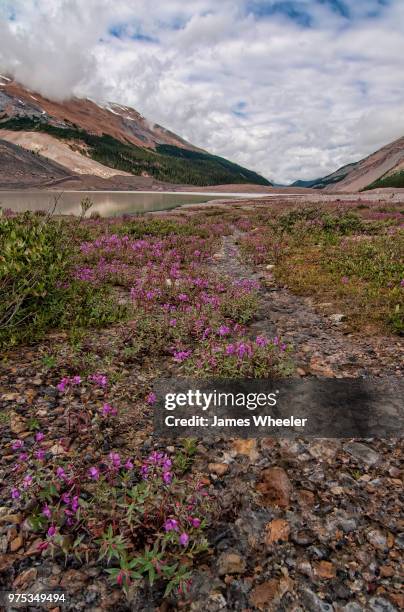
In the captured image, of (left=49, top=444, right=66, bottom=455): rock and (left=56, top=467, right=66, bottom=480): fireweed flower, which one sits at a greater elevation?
(left=56, top=467, right=66, bottom=480): fireweed flower

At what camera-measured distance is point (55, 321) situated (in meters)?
7.95

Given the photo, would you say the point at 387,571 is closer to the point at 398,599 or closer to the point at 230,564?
the point at 398,599

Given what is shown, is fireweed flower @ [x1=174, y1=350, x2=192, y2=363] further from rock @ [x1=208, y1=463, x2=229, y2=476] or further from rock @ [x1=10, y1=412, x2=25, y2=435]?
rock @ [x1=10, y1=412, x2=25, y2=435]

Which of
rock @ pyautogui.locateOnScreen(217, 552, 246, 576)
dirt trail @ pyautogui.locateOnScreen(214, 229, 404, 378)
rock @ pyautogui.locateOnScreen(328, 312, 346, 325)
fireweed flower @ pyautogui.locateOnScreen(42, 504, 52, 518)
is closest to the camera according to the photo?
rock @ pyautogui.locateOnScreen(217, 552, 246, 576)

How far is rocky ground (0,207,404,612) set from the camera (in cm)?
291

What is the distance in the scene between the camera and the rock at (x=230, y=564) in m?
3.12

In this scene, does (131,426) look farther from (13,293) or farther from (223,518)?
(13,293)

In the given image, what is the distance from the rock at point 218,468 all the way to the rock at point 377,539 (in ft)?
5.15

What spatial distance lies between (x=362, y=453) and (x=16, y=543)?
389cm

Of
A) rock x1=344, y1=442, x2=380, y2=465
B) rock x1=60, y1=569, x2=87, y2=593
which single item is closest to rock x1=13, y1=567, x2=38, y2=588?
rock x1=60, y1=569, x2=87, y2=593

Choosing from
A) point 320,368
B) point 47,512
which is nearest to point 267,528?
point 47,512

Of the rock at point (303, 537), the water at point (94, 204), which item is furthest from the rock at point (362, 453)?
the water at point (94, 204)

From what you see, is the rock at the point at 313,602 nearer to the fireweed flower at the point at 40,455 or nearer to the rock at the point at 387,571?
the rock at the point at 387,571

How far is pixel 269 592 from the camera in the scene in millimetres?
2947
